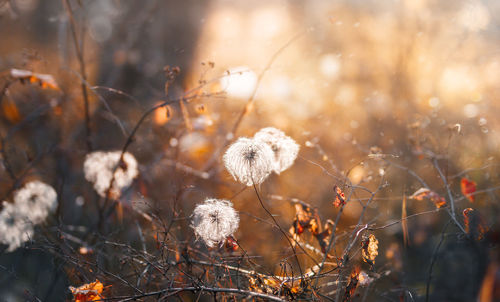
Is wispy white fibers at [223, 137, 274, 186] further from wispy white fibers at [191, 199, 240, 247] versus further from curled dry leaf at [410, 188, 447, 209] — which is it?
curled dry leaf at [410, 188, 447, 209]

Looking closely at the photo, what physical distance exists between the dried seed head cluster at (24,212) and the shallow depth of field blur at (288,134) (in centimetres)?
12

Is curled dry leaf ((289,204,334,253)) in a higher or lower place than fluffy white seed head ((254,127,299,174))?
lower

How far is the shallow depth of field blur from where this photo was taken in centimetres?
264

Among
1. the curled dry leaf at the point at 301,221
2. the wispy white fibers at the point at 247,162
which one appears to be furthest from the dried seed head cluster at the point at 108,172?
the curled dry leaf at the point at 301,221

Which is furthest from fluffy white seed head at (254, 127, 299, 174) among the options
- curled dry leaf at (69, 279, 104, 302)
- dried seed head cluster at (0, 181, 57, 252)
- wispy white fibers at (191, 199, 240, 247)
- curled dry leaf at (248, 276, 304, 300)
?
dried seed head cluster at (0, 181, 57, 252)

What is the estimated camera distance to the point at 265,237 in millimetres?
3322

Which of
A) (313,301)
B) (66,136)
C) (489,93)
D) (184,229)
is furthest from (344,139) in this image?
(66,136)

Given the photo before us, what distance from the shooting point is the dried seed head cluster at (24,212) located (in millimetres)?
3023

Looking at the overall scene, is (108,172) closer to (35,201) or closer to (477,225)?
(35,201)

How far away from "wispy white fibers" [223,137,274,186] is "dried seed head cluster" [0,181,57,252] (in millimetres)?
1932

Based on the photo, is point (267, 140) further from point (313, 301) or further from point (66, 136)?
point (66, 136)

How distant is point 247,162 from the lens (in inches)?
85.7

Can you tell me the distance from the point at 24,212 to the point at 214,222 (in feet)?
6.83

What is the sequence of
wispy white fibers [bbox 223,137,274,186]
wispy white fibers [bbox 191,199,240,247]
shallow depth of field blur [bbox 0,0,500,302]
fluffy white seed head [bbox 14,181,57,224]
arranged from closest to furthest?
wispy white fibers [bbox 191,199,240,247]
wispy white fibers [bbox 223,137,274,186]
shallow depth of field blur [bbox 0,0,500,302]
fluffy white seed head [bbox 14,181,57,224]
